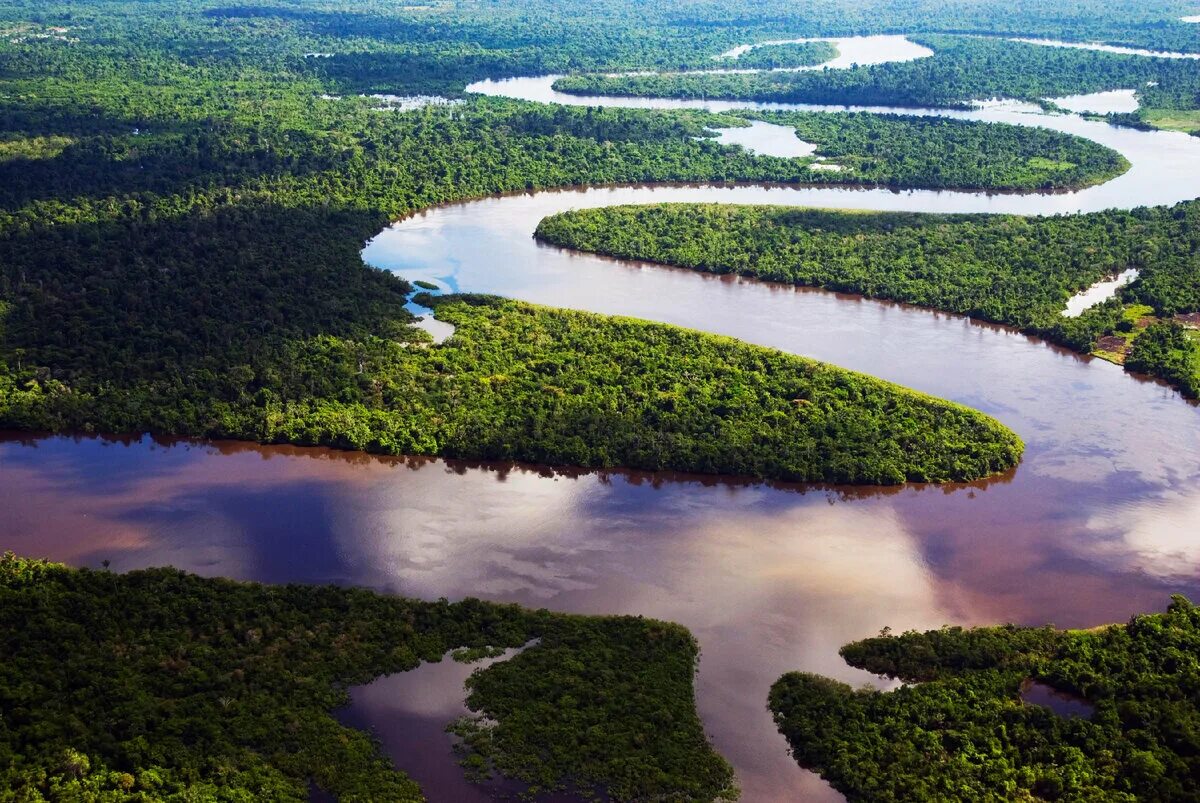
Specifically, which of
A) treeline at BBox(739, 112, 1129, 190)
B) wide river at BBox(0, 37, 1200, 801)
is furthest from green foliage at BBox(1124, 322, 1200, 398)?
treeline at BBox(739, 112, 1129, 190)

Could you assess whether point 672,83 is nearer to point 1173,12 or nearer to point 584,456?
point 584,456

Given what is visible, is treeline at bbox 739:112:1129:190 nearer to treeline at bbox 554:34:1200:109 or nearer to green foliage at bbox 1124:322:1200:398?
treeline at bbox 554:34:1200:109

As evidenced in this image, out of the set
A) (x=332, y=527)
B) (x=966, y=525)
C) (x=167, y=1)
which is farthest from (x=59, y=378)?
(x=167, y=1)

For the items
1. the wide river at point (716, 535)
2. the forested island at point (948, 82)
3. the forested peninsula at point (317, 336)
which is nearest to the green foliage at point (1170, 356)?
the wide river at point (716, 535)

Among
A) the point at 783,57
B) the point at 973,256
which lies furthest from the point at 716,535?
the point at 783,57

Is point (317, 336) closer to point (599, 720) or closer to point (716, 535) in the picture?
point (716, 535)
